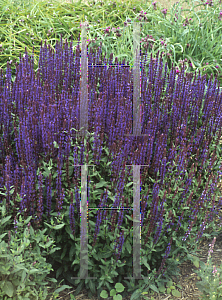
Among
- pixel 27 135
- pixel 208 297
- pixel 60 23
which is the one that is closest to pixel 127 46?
pixel 60 23

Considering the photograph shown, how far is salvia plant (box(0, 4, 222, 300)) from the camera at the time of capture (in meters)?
2.46

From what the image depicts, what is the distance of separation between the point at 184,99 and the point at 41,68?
1632mm

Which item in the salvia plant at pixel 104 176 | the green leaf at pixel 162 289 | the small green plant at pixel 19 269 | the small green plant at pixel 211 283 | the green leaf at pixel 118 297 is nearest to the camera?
the small green plant at pixel 19 269

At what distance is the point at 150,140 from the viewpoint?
271 cm

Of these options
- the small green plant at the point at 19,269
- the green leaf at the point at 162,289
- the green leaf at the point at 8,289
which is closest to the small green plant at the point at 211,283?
the green leaf at the point at 162,289

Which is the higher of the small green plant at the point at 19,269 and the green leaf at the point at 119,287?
the small green plant at the point at 19,269

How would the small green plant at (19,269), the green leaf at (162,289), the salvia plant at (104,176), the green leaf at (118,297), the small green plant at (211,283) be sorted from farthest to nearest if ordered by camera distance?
the green leaf at (162,289) → the green leaf at (118,297) → the salvia plant at (104,176) → the small green plant at (211,283) → the small green plant at (19,269)

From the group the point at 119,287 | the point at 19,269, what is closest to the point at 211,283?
the point at 119,287

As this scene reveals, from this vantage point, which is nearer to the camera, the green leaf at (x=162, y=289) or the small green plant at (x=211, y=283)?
the small green plant at (x=211, y=283)

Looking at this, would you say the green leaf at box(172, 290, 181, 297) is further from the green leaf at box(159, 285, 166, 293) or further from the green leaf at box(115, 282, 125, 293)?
the green leaf at box(115, 282, 125, 293)

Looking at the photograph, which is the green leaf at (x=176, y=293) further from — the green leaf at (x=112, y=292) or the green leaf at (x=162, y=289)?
the green leaf at (x=112, y=292)

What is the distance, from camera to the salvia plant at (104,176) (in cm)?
246

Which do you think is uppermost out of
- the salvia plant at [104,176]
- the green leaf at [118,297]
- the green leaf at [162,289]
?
the salvia plant at [104,176]

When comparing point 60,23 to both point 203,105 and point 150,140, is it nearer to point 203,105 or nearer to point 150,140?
point 203,105
